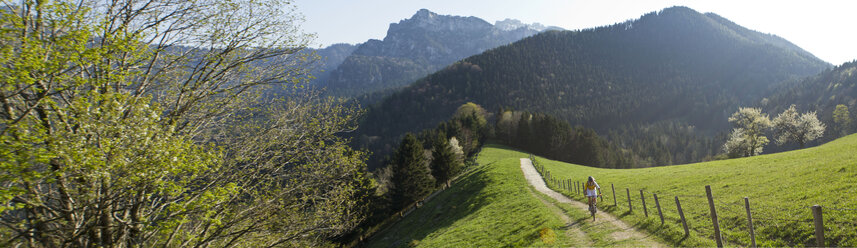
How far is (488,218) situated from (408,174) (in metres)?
24.9

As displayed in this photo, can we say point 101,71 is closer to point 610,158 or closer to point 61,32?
point 61,32

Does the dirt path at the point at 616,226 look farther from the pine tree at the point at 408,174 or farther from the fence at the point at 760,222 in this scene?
the pine tree at the point at 408,174

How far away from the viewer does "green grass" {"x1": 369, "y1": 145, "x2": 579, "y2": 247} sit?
1928 centimetres

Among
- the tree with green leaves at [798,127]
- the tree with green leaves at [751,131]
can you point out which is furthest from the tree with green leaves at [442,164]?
the tree with green leaves at [798,127]

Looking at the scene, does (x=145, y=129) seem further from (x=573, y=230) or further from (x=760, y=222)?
(x=760, y=222)

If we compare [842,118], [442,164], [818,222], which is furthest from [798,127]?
[818,222]

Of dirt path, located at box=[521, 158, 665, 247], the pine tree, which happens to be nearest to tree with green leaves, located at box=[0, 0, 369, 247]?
dirt path, located at box=[521, 158, 665, 247]

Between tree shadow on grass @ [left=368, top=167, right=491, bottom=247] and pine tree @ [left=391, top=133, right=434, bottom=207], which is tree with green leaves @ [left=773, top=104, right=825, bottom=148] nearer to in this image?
tree shadow on grass @ [left=368, top=167, right=491, bottom=247]

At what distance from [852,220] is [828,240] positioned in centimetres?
159

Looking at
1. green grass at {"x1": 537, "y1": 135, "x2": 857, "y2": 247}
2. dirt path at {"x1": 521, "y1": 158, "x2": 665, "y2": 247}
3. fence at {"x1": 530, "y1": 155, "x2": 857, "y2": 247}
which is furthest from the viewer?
dirt path at {"x1": 521, "y1": 158, "x2": 665, "y2": 247}

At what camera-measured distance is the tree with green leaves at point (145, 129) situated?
6.80m

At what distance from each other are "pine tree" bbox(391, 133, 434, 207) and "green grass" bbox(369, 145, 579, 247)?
266 inches

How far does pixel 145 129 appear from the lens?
7223 millimetres

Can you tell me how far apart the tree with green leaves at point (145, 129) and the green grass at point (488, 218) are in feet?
33.5
